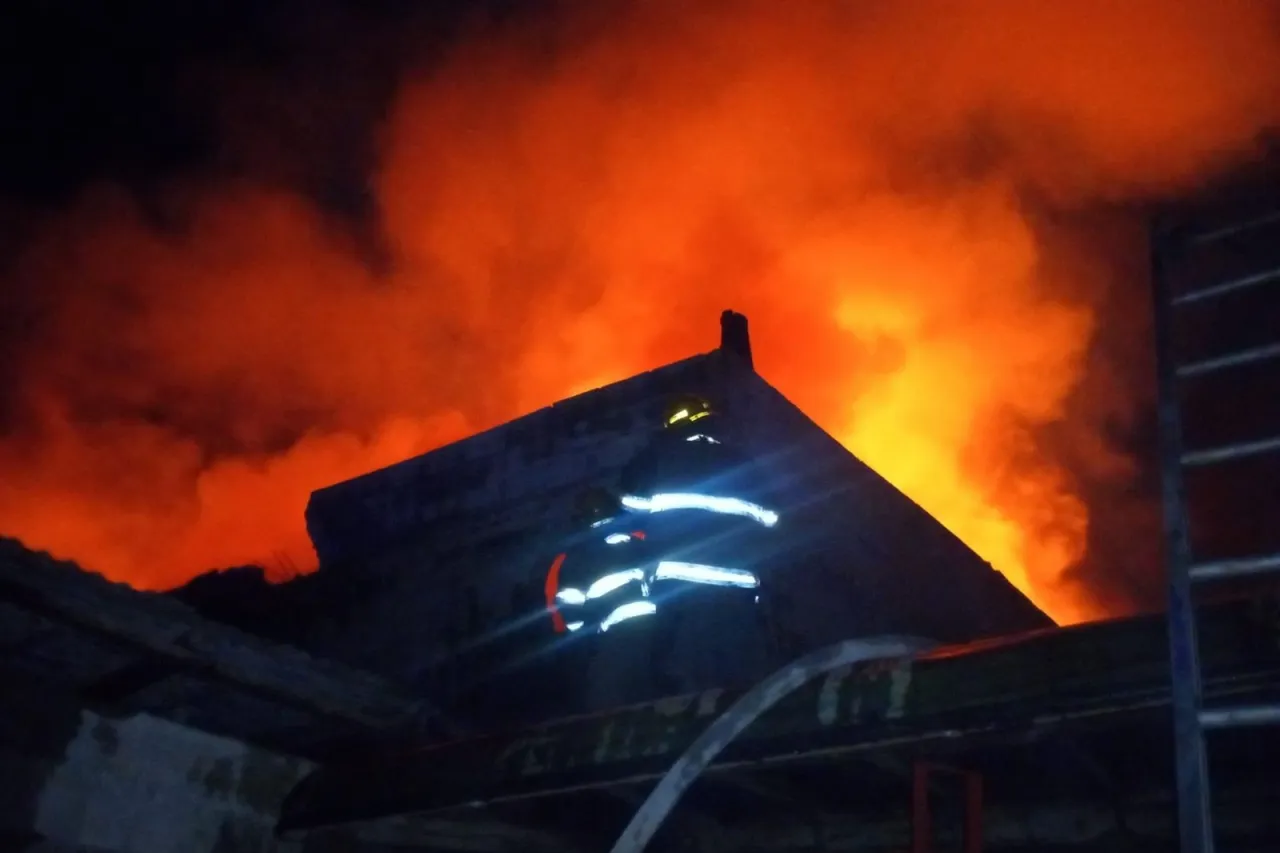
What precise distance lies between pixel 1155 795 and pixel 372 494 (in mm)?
9872

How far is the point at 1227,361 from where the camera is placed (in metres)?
3.04

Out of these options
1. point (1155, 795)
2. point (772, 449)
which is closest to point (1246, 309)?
point (772, 449)

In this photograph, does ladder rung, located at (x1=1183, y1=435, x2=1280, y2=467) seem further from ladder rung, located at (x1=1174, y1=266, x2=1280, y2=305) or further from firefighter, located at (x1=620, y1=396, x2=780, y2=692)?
firefighter, located at (x1=620, y1=396, x2=780, y2=692)

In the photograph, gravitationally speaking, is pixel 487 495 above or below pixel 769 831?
above

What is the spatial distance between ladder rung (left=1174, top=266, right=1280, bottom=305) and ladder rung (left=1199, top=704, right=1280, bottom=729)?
1.24 metres

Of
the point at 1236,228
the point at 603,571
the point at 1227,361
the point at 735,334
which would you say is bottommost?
the point at 1227,361

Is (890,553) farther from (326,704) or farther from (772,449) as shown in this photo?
(326,704)

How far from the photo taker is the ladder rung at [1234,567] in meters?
2.57

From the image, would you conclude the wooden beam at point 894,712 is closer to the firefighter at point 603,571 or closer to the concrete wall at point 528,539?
the firefighter at point 603,571

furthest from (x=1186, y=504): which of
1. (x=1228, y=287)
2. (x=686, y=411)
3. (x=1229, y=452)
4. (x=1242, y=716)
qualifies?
(x=686, y=411)

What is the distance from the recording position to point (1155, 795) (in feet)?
13.4

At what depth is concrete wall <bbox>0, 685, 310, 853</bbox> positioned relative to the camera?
180 inches

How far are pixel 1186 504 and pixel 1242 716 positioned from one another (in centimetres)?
59

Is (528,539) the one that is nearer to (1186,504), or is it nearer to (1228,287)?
(1228,287)
